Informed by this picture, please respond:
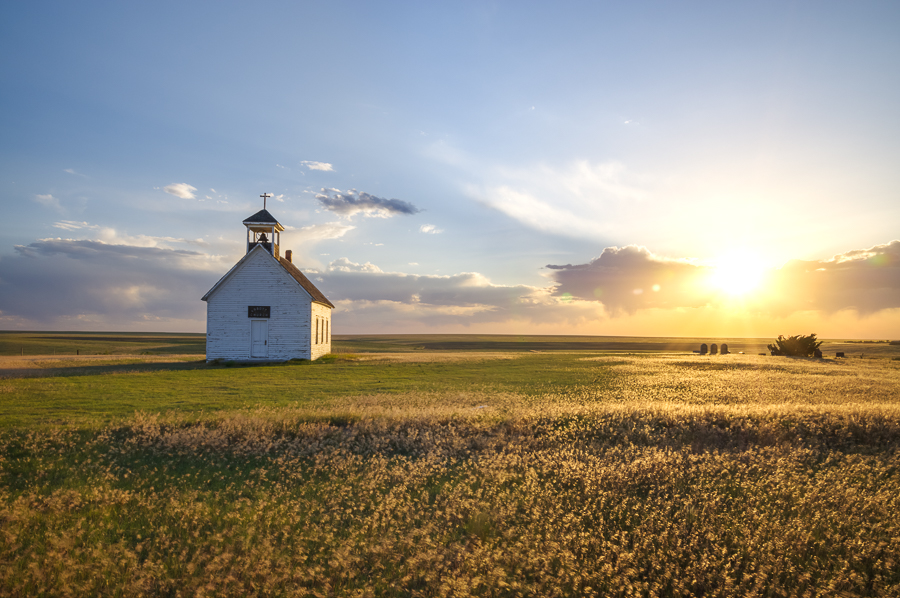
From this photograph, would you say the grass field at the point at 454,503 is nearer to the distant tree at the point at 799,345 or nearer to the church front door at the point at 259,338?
the church front door at the point at 259,338

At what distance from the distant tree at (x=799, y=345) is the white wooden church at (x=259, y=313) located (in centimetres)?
5138

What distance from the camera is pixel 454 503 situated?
6531 millimetres

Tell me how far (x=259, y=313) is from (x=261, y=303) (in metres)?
0.92

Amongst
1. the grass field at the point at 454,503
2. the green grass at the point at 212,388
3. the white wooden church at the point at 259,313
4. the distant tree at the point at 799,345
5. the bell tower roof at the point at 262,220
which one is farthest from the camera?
the distant tree at the point at 799,345

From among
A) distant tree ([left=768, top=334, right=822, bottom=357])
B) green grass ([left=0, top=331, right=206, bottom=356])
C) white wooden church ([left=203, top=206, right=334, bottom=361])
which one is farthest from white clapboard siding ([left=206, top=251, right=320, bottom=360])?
distant tree ([left=768, top=334, right=822, bottom=357])

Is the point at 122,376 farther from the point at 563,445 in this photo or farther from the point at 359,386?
the point at 563,445

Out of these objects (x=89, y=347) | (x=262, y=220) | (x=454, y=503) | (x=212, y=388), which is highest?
(x=262, y=220)

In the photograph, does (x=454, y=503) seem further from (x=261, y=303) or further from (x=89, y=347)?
(x=89, y=347)

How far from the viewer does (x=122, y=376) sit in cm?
2678

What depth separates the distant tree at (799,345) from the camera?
48.0 meters

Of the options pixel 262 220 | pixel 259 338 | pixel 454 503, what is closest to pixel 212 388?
pixel 259 338

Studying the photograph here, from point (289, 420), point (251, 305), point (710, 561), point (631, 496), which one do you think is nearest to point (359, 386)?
point (289, 420)

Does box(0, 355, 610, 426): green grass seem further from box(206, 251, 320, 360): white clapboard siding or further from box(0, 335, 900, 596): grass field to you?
box(206, 251, 320, 360): white clapboard siding


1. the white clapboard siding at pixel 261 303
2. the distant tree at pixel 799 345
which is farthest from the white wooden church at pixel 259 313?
the distant tree at pixel 799 345
